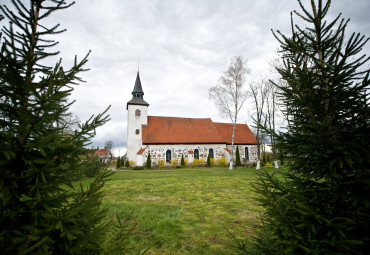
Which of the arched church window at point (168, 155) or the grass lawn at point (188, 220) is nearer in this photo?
the grass lawn at point (188, 220)

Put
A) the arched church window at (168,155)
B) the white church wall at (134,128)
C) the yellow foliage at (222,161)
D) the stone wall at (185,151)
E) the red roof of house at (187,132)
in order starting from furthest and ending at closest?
the yellow foliage at (222,161) < the red roof of house at (187,132) < the arched church window at (168,155) < the white church wall at (134,128) < the stone wall at (185,151)

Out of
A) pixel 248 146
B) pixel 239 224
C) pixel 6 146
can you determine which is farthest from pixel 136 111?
pixel 6 146

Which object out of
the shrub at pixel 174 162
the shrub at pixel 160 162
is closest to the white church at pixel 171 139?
the shrub at pixel 160 162

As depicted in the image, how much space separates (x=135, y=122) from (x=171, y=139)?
18.9ft

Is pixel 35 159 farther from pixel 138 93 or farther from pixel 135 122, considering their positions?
pixel 138 93

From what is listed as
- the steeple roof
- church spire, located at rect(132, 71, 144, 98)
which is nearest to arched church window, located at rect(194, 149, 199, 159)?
church spire, located at rect(132, 71, 144, 98)

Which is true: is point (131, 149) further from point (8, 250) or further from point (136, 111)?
point (8, 250)

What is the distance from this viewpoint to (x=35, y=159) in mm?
1398

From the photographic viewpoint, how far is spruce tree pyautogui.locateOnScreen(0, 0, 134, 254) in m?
1.26

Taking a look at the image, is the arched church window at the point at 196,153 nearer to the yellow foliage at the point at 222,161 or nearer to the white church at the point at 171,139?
the white church at the point at 171,139

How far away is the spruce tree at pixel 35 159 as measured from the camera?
1.26 m

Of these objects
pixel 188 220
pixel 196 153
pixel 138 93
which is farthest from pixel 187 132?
pixel 188 220

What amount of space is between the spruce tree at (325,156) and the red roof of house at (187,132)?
75.2 feet

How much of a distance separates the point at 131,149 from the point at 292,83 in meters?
24.4
